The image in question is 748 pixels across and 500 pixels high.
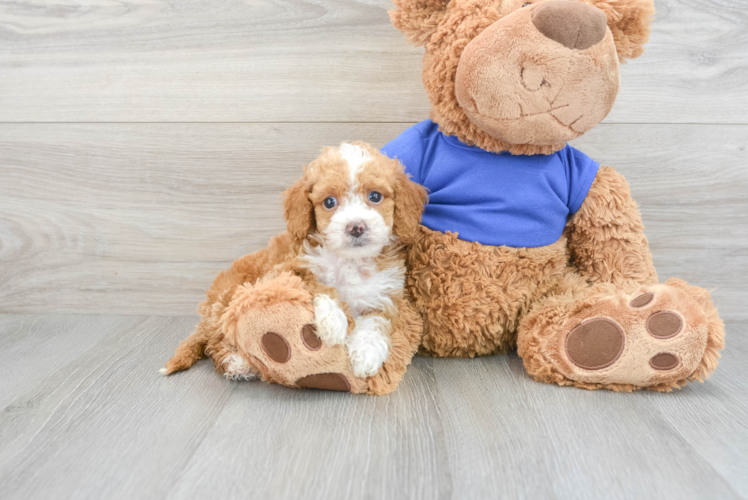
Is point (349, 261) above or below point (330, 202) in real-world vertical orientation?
below

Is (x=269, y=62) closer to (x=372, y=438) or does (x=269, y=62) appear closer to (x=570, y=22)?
(x=570, y=22)

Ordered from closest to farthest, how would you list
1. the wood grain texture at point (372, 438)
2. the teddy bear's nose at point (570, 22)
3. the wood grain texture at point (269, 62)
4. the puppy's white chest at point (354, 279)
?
the wood grain texture at point (372, 438) → the teddy bear's nose at point (570, 22) → the puppy's white chest at point (354, 279) → the wood grain texture at point (269, 62)

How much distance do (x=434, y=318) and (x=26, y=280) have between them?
3.25 feet

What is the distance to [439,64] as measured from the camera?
2.76 feet

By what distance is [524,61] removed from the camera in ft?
2.46

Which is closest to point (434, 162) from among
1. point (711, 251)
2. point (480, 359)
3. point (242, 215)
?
point (480, 359)

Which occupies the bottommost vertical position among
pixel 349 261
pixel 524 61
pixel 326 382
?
pixel 326 382

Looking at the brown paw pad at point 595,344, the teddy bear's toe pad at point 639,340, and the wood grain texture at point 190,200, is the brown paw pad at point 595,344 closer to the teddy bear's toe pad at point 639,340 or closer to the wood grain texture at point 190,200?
the teddy bear's toe pad at point 639,340

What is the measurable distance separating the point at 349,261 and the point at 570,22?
18.5 inches

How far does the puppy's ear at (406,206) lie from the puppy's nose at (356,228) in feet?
0.26

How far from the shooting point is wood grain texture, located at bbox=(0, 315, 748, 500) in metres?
0.60

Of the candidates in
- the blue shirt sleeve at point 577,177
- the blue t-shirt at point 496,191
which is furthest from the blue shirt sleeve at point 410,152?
the blue shirt sleeve at point 577,177

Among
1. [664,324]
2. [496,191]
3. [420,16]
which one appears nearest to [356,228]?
[496,191]

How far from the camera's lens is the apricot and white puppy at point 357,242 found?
2.52ft
